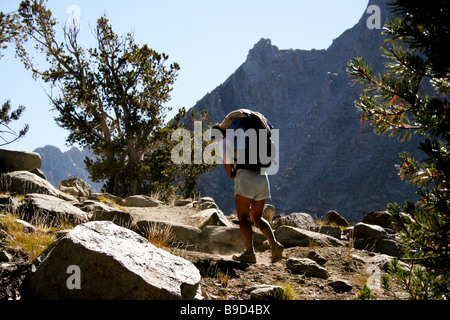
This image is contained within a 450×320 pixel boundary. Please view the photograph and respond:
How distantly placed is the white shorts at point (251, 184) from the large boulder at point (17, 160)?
25.1 ft

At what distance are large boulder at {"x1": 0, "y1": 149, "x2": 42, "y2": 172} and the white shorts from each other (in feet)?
25.1

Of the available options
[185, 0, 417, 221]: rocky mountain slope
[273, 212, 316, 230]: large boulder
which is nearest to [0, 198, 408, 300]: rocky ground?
[273, 212, 316, 230]: large boulder

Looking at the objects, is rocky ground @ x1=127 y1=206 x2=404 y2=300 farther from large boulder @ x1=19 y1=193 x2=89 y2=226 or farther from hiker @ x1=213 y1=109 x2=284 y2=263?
large boulder @ x1=19 y1=193 x2=89 y2=226

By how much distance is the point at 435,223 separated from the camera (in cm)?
218

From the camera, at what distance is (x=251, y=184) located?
505cm

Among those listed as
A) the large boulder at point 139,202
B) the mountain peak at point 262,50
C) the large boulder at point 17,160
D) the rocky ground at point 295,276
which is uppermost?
the mountain peak at point 262,50

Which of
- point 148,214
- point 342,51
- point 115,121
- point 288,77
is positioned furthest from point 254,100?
point 148,214

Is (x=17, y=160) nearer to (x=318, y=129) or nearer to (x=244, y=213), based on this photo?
(x=244, y=213)

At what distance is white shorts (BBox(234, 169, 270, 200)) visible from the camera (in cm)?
504

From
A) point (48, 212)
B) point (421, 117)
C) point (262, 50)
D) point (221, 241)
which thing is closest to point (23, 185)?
point (48, 212)

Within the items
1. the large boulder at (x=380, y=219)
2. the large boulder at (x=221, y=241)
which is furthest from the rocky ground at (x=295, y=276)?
the large boulder at (x=380, y=219)

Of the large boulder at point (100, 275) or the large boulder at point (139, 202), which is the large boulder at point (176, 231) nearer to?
the large boulder at point (100, 275)

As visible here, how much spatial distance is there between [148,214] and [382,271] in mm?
5524

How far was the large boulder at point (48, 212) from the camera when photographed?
536cm
